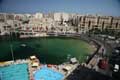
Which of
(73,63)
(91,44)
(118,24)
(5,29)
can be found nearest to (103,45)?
(91,44)

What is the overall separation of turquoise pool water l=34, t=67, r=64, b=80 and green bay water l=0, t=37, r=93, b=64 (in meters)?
0.84

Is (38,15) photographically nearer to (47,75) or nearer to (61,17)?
(61,17)

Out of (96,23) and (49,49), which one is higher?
(96,23)

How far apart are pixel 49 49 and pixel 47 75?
80.8 inches

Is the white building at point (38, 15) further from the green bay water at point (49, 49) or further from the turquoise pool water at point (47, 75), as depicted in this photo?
the turquoise pool water at point (47, 75)

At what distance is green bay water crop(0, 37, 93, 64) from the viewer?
14.7 feet

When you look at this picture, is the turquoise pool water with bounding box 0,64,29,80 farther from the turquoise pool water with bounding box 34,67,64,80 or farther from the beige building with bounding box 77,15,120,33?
the beige building with bounding box 77,15,120,33

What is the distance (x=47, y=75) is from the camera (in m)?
3.22

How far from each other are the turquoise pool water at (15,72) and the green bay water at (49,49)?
1521 millimetres

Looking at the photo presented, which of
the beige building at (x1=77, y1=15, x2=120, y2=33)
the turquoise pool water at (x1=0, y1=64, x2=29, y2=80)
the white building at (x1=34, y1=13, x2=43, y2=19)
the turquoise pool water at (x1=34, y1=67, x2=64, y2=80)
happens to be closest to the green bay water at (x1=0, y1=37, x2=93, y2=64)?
the turquoise pool water at (x1=34, y1=67, x2=64, y2=80)

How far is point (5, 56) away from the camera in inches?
174

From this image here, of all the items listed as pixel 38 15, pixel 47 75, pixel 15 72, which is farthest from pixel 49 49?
pixel 15 72

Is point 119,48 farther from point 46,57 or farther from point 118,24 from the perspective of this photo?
point 46,57

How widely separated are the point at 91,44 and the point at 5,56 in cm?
284
